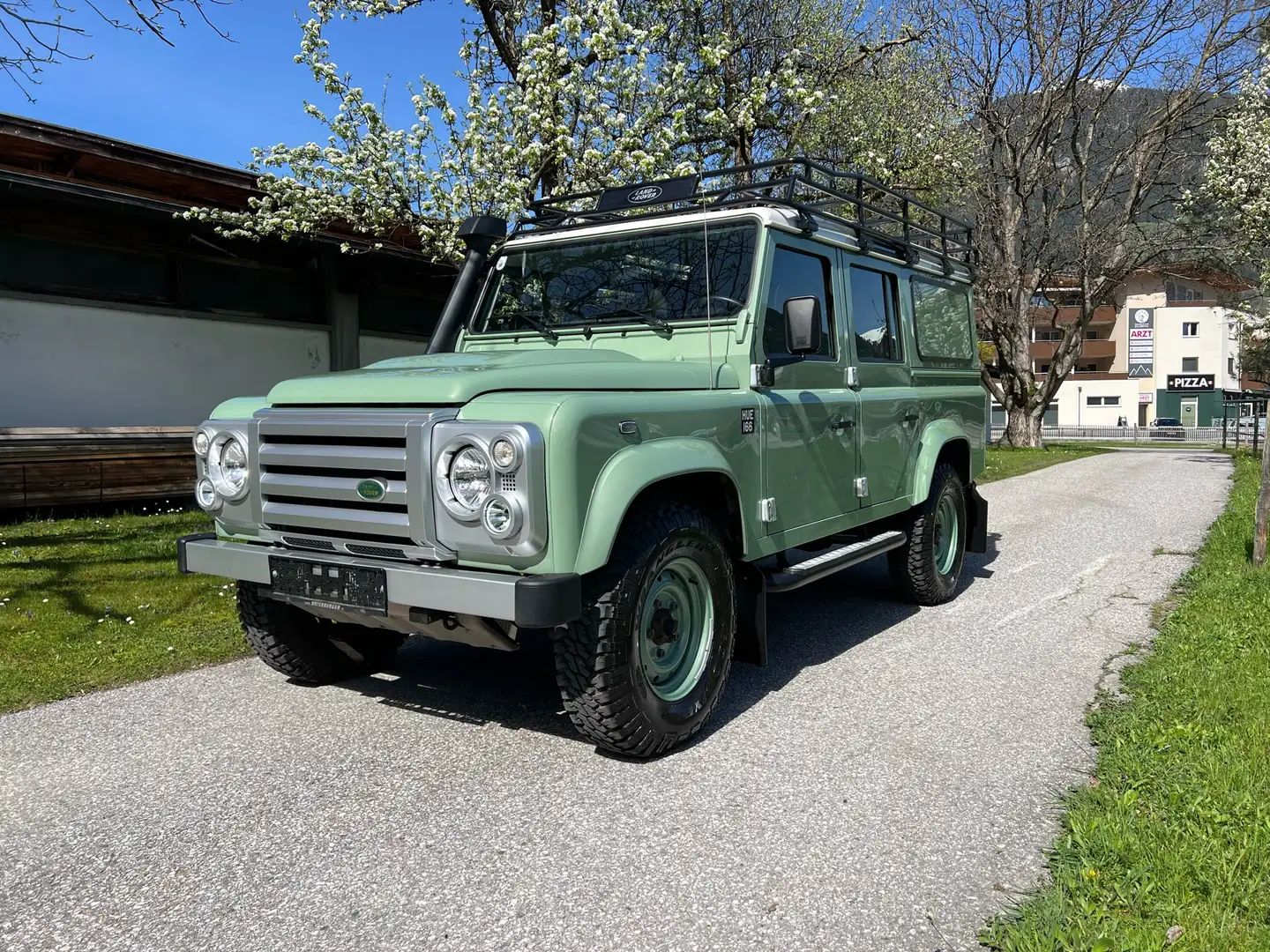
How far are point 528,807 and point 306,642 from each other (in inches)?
73.1

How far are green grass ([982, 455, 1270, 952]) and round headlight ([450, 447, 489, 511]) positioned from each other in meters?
2.10

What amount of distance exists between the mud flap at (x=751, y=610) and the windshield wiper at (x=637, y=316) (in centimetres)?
121

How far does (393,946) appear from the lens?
2.60 metres

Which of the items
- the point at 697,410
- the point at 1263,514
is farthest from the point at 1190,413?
the point at 697,410

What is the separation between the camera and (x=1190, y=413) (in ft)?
187

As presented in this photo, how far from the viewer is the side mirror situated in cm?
437

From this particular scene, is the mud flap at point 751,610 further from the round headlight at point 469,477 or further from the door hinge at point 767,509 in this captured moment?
the round headlight at point 469,477

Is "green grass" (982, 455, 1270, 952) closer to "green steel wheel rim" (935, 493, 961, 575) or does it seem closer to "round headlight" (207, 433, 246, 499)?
"green steel wheel rim" (935, 493, 961, 575)

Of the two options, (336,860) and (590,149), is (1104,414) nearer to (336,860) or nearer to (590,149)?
(590,149)

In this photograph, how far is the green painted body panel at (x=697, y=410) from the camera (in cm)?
343

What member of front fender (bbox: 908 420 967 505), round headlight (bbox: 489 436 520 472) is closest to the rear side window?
front fender (bbox: 908 420 967 505)

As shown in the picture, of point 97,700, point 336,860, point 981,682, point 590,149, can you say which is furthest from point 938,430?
point 590,149

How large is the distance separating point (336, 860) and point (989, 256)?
76.5 feet

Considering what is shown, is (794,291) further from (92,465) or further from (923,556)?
(92,465)
